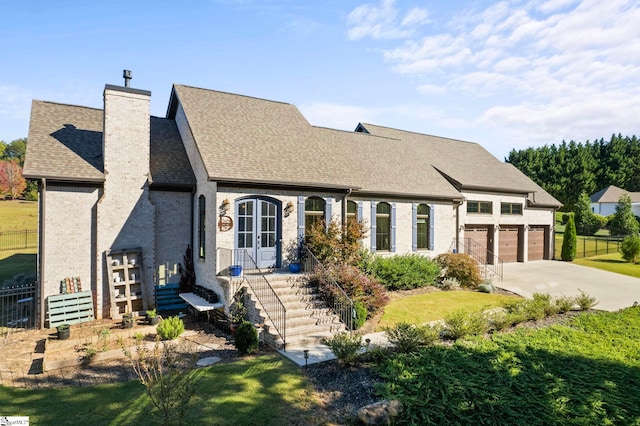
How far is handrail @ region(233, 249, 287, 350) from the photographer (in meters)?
9.76

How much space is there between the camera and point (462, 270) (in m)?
17.1

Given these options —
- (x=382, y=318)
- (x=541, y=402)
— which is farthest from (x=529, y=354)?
(x=382, y=318)

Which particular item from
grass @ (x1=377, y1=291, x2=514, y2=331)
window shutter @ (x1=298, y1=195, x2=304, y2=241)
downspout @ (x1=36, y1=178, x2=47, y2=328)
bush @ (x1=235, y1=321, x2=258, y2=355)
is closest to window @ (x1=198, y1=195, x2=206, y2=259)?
window shutter @ (x1=298, y1=195, x2=304, y2=241)

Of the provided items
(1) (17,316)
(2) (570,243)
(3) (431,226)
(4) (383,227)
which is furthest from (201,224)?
(2) (570,243)

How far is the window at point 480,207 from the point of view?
2181 cm

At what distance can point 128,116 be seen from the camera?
13156 mm

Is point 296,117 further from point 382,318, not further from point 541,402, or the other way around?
point 541,402

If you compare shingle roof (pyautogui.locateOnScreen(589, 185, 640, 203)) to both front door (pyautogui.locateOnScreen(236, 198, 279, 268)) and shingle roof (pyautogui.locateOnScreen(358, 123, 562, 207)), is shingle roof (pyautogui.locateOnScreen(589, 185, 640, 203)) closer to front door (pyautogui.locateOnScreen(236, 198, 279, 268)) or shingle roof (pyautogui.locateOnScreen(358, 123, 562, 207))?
shingle roof (pyautogui.locateOnScreen(358, 123, 562, 207))

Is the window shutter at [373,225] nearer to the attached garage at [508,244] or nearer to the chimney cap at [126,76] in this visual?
the attached garage at [508,244]

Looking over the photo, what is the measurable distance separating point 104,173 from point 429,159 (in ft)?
58.5

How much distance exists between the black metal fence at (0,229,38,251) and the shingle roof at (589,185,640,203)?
7056 cm

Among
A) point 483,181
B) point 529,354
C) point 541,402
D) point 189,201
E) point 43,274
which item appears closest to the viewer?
point 541,402

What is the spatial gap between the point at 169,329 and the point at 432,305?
9.03m

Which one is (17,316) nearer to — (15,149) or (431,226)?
(431,226)
